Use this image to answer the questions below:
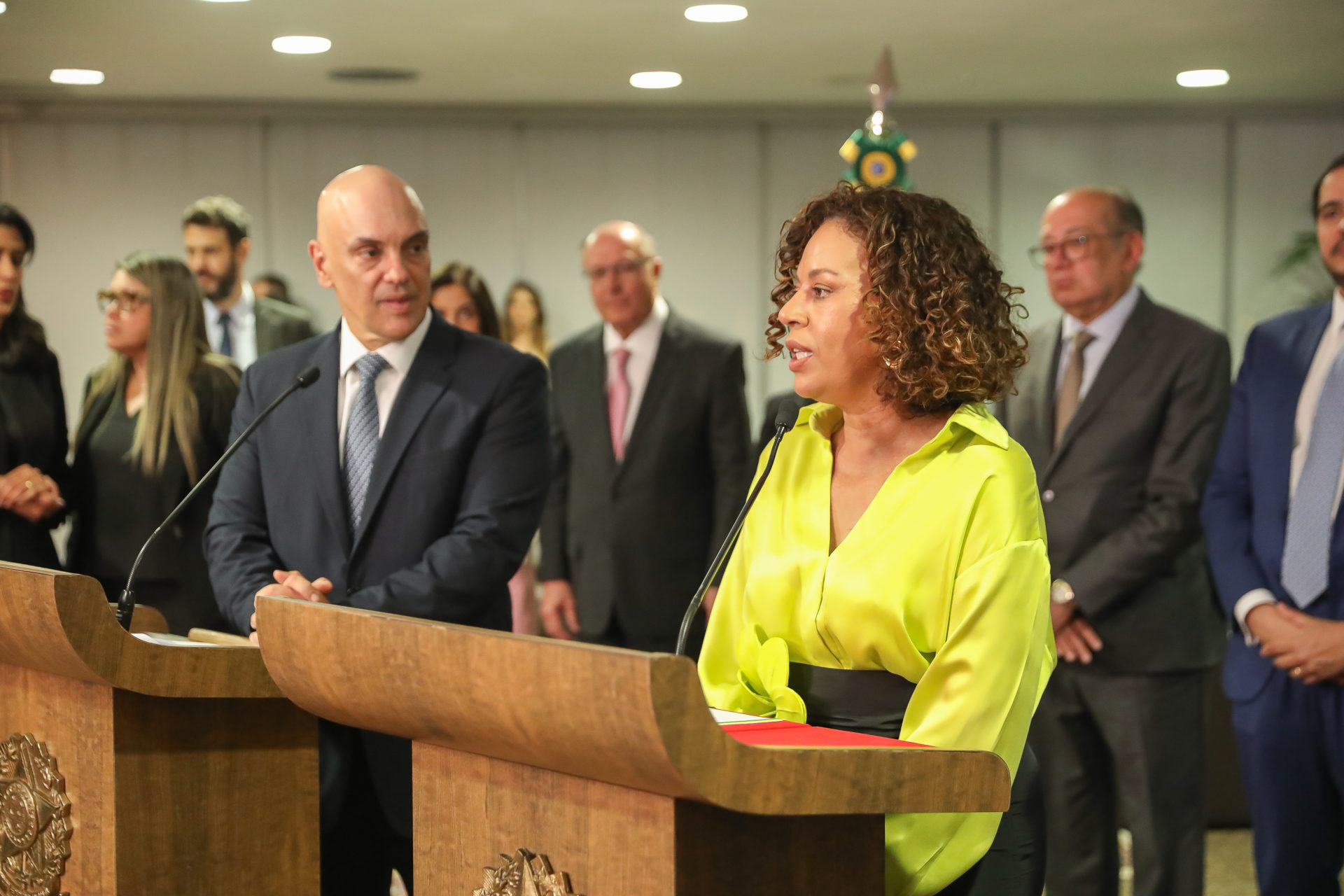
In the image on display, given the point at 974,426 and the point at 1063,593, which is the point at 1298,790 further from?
the point at 974,426

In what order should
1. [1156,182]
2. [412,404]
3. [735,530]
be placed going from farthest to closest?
1. [1156,182]
2. [412,404]
3. [735,530]

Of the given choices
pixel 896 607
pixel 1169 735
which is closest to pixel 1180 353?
pixel 1169 735

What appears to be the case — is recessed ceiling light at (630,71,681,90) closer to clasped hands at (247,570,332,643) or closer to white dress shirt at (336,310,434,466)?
white dress shirt at (336,310,434,466)

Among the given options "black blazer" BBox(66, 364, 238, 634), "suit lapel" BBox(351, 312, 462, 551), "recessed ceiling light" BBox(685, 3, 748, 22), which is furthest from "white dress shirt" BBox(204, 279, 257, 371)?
"suit lapel" BBox(351, 312, 462, 551)

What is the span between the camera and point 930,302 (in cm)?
209

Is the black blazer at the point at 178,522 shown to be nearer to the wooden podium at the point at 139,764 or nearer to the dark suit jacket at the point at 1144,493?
the wooden podium at the point at 139,764

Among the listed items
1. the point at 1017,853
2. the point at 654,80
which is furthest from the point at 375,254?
the point at 654,80

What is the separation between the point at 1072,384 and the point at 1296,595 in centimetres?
89

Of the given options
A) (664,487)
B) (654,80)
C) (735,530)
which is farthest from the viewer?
(654,80)

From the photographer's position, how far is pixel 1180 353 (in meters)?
3.63

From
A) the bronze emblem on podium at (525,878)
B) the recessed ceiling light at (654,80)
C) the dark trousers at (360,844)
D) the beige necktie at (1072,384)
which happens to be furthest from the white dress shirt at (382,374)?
the recessed ceiling light at (654,80)

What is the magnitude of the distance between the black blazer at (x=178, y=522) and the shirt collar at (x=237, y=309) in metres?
1.63

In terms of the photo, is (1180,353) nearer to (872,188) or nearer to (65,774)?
(872,188)

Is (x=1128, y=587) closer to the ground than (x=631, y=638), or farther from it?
farther from it
